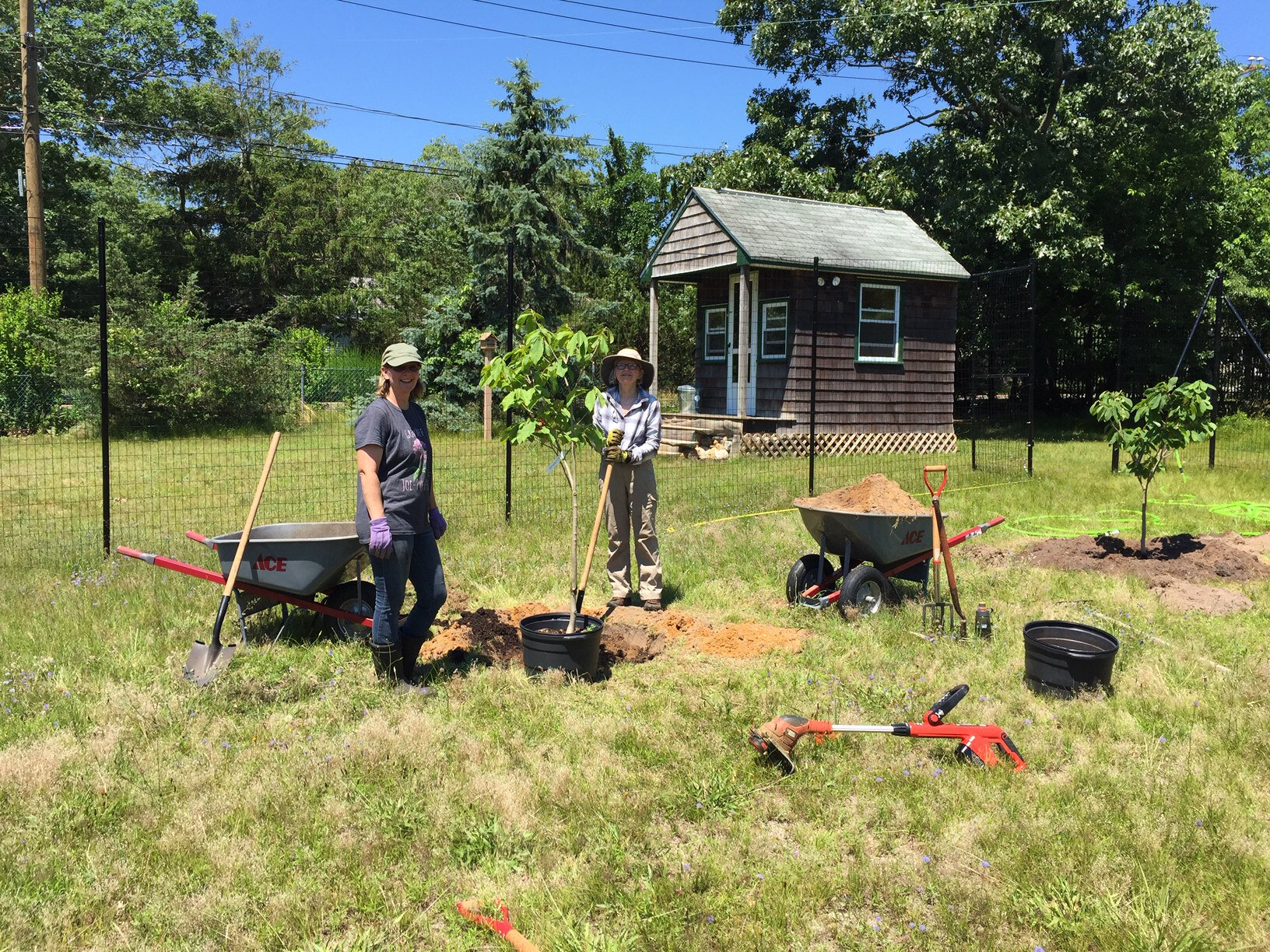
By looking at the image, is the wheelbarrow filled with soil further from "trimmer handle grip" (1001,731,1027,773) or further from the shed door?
the shed door

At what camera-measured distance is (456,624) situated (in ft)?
18.5

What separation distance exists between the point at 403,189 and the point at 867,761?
149ft

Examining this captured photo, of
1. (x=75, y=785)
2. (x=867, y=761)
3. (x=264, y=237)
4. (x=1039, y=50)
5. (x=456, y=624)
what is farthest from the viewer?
(x=264, y=237)

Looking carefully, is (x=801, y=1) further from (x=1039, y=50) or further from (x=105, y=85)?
(x=105, y=85)

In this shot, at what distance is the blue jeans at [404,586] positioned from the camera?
4.46 meters

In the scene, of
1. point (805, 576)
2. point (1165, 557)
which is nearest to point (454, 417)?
point (805, 576)

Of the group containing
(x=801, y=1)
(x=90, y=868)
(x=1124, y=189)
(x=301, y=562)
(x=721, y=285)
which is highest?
(x=801, y=1)

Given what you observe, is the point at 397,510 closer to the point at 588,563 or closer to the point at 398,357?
the point at 398,357

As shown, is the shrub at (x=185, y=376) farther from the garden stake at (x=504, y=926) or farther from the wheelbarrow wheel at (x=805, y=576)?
the garden stake at (x=504, y=926)

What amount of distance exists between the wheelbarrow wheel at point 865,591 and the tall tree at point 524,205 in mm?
15556

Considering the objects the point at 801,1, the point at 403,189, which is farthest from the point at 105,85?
the point at 801,1

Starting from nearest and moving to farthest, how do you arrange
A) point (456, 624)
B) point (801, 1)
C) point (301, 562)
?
point (301, 562) → point (456, 624) → point (801, 1)

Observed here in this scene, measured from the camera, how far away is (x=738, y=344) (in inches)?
652

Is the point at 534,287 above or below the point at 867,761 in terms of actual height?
above
